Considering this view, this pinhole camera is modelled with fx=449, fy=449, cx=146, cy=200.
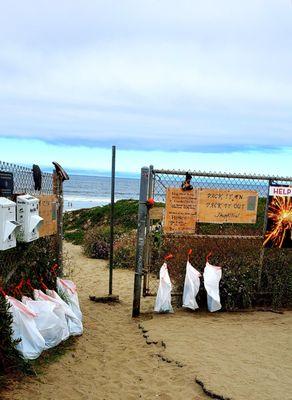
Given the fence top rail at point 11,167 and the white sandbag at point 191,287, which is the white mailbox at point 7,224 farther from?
the white sandbag at point 191,287

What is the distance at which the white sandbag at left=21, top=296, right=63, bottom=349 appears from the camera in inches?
202

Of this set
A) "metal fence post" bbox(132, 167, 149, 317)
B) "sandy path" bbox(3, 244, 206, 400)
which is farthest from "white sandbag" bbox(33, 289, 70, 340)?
"metal fence post" bbox(132, 167, 149, 317)

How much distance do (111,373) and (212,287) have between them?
9.20ft

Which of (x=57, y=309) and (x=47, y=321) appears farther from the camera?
(x=57, y=309)

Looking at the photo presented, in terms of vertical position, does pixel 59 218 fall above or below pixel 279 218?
below

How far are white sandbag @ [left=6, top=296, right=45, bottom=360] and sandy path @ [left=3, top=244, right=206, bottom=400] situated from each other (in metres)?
0.27

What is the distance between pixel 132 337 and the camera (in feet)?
20.7

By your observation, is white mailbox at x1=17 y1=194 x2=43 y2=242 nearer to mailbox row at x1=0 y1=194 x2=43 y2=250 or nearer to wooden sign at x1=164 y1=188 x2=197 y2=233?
mailbox row at x1=0 y1=194 x2=43 y2=250

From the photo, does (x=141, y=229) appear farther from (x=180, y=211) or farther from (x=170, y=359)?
(x=170, y=359)

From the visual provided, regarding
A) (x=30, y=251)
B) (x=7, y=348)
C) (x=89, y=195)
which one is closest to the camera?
(x=7, y=348)

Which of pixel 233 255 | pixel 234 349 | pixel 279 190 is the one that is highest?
pixel 279 190

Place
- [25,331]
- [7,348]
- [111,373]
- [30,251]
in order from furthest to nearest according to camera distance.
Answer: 1. [30,251]
2. [111,373]
3. [25,331]
4. [7,348]

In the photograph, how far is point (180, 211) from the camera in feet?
24.0

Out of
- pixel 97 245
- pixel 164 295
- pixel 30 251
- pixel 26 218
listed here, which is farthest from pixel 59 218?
pixel 97 245
